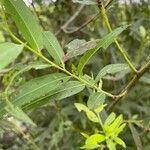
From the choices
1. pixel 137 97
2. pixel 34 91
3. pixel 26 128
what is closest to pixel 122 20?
pixel 137 97

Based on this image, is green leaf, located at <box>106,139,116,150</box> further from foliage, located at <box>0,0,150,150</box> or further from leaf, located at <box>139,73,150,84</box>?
leaf, located at <box>139,73,150,84</box>

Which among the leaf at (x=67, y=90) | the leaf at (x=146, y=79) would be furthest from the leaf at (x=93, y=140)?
the leaf at (x=146, y=79)

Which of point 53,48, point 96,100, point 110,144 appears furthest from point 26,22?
point 110,144

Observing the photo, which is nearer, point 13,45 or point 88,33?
point 13,45

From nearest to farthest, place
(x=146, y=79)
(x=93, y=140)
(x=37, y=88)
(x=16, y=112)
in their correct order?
(x=16, y=112)
(x=37, y=88)
(x=93, y=140)
(x=146, y=79)

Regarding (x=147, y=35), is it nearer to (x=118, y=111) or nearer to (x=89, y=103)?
(x=118, y=111)

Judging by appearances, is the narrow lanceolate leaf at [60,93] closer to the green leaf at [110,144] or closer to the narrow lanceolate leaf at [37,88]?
the narrow lanceolate leaf at [37,88]

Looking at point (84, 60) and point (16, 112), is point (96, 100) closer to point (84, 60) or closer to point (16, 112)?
point (84, 60)
